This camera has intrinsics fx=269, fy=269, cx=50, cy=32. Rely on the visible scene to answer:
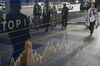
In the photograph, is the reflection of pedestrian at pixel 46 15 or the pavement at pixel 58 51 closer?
the pavement at pixel 58 51

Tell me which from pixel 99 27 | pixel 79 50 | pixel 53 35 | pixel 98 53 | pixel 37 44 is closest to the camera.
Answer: pixel 37 44

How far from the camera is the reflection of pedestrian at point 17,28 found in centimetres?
212

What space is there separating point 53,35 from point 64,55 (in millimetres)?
545

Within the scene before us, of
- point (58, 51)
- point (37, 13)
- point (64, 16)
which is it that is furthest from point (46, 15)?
point (64, 16)

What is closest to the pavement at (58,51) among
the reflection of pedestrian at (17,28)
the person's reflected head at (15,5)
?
the reflection of pedestrian at (17,28)

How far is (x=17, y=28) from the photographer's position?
2.16 metres

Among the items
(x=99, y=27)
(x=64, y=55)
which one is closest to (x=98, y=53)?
(x=64, y=55)

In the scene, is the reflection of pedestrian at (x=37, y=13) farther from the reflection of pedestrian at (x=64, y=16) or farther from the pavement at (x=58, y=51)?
the reflection of pedestrian at (x=64, y=16)

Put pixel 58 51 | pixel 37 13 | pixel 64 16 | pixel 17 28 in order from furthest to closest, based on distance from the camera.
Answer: pixel 64 16 < pixel 58 51 < pixel 37 13 < pixel 17 28

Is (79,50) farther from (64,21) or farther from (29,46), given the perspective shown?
(29,46)

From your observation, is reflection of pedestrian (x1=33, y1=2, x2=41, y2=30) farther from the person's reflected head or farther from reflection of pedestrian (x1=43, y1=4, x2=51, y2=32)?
the person's reflected head

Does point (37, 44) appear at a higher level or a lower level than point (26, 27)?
lower

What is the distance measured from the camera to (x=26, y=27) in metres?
2.32

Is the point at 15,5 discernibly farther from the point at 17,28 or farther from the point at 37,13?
the point at 37,13
